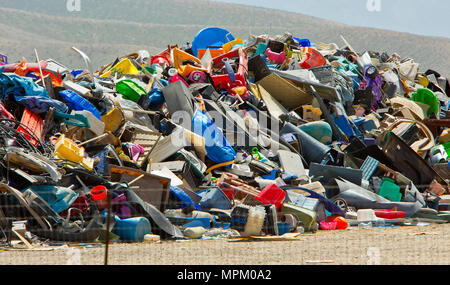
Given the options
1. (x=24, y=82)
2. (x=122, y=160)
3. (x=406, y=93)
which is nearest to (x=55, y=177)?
(x=122, y=160)

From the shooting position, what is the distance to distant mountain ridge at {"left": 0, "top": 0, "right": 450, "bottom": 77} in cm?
7238

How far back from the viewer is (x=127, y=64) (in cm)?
1490

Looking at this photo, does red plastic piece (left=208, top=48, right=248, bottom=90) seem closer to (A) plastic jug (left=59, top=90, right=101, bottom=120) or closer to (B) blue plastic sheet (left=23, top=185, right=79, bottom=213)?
(A) plastic jug (left=59, top=90, right=101, bottom=120)

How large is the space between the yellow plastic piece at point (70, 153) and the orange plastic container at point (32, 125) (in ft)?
1.78

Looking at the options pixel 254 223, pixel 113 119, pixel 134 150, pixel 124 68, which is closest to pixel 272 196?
pixel 254 223

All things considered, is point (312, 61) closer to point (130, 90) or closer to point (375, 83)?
point (375, 83)

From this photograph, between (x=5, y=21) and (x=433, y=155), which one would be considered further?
(x=5, y=21)

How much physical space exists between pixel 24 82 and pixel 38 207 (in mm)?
3275

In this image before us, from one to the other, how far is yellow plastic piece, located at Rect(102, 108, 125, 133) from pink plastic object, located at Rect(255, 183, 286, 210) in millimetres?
3196

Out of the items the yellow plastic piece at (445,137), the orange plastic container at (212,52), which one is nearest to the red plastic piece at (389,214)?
the yellow plastic piece at (445,137)

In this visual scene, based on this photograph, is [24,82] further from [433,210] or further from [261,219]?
[433,210]

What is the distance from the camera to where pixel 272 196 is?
8844 millimetres

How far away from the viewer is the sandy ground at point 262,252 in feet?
20.1

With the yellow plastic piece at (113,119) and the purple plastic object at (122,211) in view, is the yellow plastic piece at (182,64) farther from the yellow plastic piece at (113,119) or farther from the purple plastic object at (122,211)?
the purple plastic object at (122,211)
